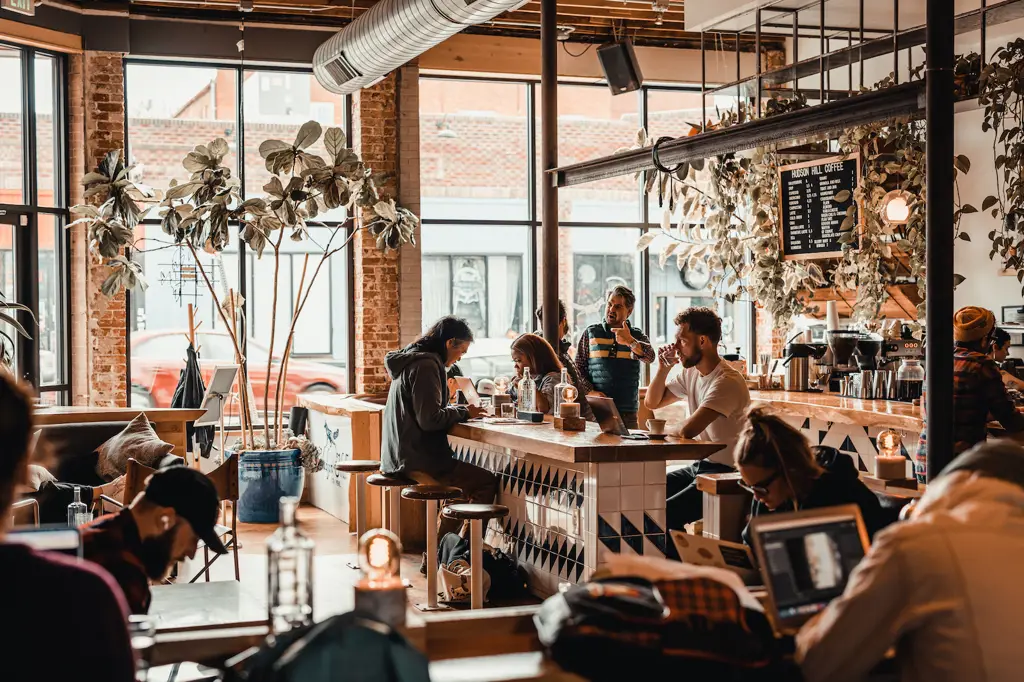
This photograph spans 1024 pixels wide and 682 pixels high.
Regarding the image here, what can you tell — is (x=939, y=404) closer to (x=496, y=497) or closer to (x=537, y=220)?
(x=496, y=497)

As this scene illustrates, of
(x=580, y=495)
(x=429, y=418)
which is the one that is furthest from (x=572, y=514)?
(x=429, y=418)

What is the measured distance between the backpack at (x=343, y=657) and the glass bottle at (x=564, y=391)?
12.3 ft

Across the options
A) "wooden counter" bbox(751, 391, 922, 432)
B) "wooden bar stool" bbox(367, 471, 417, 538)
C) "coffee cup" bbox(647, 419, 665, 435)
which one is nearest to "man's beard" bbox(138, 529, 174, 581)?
"coffee cup" bbox(647, 419, 665, 435)

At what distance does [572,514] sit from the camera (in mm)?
5230

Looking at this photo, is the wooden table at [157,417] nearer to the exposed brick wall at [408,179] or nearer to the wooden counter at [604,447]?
the exposed brick wall at [408,179]

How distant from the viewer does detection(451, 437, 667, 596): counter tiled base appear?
4910 millimetres

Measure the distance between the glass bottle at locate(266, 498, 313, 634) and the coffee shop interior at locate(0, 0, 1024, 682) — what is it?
0.4 inches

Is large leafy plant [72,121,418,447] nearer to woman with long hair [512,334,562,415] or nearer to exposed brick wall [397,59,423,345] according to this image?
exposed brick wall [397,59,423,345]

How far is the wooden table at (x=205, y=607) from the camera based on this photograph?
2.88 metres

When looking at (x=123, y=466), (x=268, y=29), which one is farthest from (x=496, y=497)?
(x=268, y=29)

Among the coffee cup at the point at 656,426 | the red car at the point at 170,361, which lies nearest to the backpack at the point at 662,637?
the coffee cup at the point at 656,426

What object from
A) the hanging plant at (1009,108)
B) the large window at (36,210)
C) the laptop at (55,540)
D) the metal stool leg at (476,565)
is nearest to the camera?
the laptop at (55,540)

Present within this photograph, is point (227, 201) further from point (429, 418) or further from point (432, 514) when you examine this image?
point (432, 514)

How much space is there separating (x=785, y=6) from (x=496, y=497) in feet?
12.4
